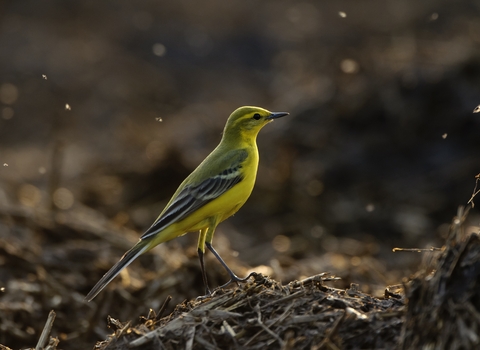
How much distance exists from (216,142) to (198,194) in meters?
10.5

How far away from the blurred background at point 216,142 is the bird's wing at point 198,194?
4.21 ft

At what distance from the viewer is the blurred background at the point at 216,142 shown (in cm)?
988

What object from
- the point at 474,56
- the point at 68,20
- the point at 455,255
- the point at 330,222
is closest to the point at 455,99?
the point at 474,56

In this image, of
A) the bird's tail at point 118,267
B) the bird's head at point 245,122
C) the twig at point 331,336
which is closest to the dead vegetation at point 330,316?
the twig at point 331,336

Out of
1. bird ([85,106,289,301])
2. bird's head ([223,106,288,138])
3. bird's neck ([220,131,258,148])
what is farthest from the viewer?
Result: bird's head ([223,106,288,138])

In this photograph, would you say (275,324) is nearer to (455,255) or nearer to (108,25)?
(455,255)

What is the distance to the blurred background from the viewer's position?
988cm

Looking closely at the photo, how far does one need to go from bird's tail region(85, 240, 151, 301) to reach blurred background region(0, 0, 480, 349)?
114cm

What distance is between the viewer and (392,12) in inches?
1236

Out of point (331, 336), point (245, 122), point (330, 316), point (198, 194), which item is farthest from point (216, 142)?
point (331, 336)

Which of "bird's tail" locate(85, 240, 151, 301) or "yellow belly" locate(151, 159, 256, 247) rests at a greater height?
"yellow belly" locate(151, 159, 256, 247)

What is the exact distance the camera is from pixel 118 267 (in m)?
6.87

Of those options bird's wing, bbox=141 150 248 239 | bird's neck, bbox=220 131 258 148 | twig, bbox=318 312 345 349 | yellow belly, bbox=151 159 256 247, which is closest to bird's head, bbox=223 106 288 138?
bird's neck, bbox=220 131 258 148

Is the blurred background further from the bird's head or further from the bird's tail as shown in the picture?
the bird's head
